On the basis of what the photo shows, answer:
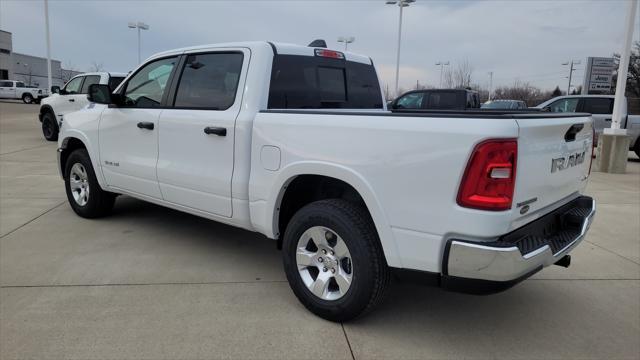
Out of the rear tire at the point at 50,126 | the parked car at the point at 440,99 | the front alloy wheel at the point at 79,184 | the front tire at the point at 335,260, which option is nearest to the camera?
the front tire at the point at 335,260

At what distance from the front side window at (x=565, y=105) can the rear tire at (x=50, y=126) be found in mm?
14592

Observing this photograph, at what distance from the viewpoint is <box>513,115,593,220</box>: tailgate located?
8.27 feet

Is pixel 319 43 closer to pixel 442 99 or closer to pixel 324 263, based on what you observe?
pixel 324 263

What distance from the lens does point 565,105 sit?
1398cm

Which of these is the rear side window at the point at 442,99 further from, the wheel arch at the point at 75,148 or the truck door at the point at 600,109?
the wheel arch at the point at 75,148

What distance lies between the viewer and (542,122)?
2.66 metres

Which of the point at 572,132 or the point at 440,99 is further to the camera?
the point at 440,99

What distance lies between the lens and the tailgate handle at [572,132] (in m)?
2.96

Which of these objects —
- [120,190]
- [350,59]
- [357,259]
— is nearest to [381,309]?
[357,259]

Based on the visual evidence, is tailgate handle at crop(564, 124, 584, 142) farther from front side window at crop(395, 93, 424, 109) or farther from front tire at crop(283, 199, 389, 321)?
front side window at crop(395, 93, 424, 109)

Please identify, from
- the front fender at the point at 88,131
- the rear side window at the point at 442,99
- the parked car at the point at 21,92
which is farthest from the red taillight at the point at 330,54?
the parked car at the point at 21,92

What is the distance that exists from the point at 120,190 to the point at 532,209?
13.0ft

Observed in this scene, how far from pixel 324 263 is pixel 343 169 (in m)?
0.69

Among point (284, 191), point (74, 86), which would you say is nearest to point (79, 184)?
point (284, 191)
